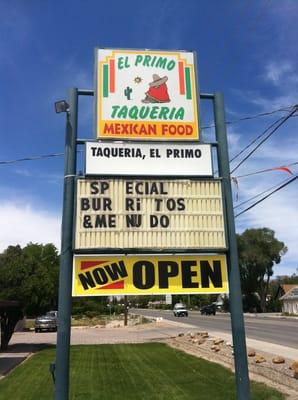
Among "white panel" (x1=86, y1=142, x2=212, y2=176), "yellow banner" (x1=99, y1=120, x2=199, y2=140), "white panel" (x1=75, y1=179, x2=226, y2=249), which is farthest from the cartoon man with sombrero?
"white panel" (x1=75, y1=179, x2=226, y2=249)

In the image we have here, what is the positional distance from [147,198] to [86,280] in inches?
57.1

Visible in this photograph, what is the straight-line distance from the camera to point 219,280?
754 cm

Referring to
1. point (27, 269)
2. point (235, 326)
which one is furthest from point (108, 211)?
point (27, 269)

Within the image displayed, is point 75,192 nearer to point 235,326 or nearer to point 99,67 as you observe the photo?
point 99,67

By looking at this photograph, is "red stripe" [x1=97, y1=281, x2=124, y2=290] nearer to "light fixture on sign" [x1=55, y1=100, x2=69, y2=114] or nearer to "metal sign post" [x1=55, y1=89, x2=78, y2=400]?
"metal sign post" [x1=55, y1=89, x2=78, y2=400]

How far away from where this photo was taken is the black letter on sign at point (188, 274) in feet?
24.4

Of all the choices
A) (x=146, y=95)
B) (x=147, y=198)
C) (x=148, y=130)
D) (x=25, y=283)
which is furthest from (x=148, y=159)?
(x=25, y=283)

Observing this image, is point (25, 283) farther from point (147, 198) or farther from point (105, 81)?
point (147, 198)

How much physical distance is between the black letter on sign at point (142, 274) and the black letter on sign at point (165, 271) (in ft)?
0.37

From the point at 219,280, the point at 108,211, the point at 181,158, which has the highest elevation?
the point at 181,158

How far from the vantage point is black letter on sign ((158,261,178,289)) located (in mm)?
7398

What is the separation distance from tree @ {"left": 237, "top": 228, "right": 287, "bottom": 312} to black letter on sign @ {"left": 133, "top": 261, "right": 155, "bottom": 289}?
247 feet

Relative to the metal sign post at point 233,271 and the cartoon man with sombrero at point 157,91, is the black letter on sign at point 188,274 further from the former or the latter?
the cartoon man with sombrero at point 157,91

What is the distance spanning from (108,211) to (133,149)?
3.32ft
